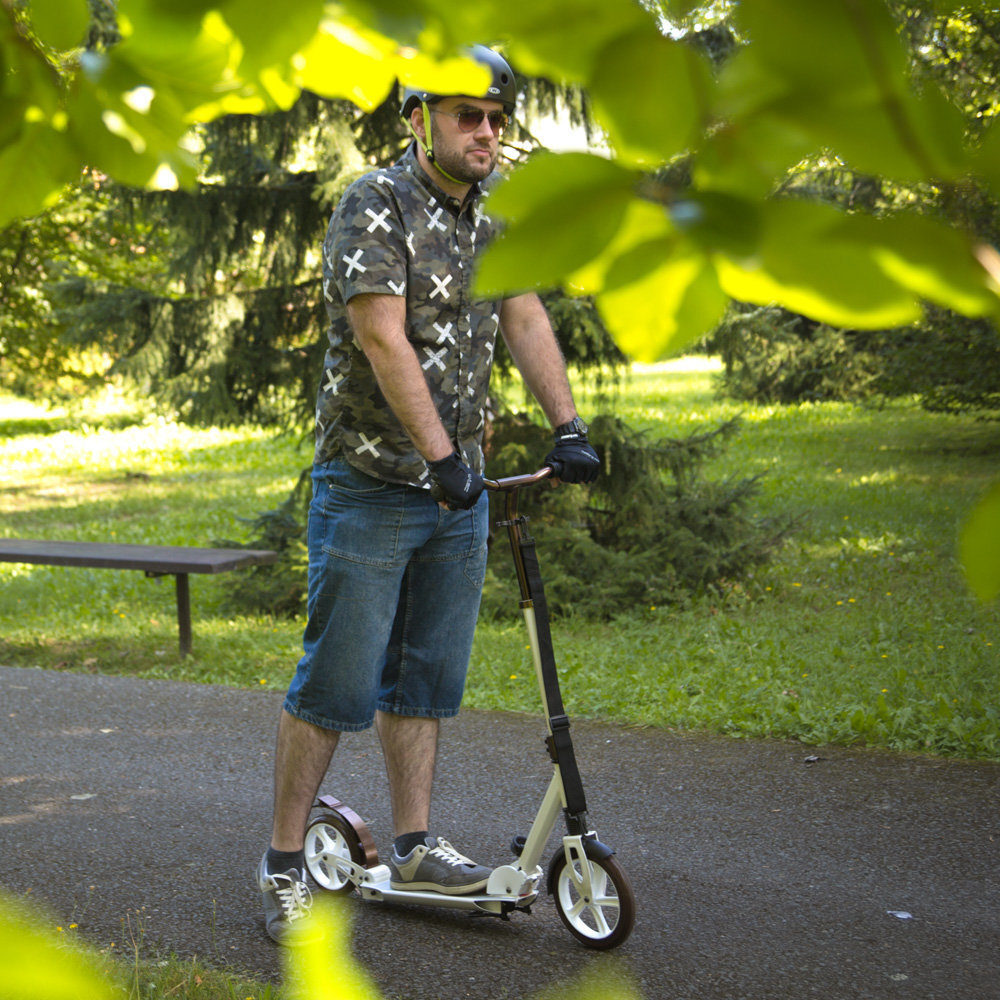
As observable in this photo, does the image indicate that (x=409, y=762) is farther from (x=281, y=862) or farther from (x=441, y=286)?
(x=441, y=286)

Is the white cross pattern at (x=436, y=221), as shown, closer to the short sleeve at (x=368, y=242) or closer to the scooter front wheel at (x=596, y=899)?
the short sleeve at (x=368, y=242)

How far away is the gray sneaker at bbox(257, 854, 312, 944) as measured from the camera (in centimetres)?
305

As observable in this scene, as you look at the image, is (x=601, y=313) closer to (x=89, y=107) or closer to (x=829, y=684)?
(x=89, y=107)

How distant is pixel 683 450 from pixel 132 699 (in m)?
4.21

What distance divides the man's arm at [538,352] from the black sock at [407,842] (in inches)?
47.1

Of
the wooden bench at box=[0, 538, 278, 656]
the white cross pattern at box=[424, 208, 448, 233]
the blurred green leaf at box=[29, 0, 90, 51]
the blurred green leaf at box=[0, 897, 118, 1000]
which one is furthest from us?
the wooden bench at box=[0, 538, 278, 656]

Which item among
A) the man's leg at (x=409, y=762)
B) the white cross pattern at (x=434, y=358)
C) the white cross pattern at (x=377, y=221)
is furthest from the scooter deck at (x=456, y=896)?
the white cross pattern at (x=377, y=221)

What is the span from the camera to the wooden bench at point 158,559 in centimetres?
649

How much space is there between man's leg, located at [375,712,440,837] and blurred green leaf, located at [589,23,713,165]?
2.75 meters

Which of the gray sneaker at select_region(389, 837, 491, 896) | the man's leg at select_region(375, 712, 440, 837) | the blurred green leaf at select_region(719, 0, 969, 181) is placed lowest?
the gray sneaker at select_region(389, 837, 491, 896)

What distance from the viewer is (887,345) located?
1376cm

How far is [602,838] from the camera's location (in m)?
3.89

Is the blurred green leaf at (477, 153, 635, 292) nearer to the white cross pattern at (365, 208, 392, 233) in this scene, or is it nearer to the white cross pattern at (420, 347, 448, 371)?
the white cross pattern at (365, 208, 392, 233)

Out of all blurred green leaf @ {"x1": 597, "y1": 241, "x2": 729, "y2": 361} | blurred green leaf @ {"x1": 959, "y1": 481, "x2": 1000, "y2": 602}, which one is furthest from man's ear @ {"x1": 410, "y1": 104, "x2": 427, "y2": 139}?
blurred green leaf @ {"x1": 959, "y1": 481, "x2": 1000, "y2": 602}
